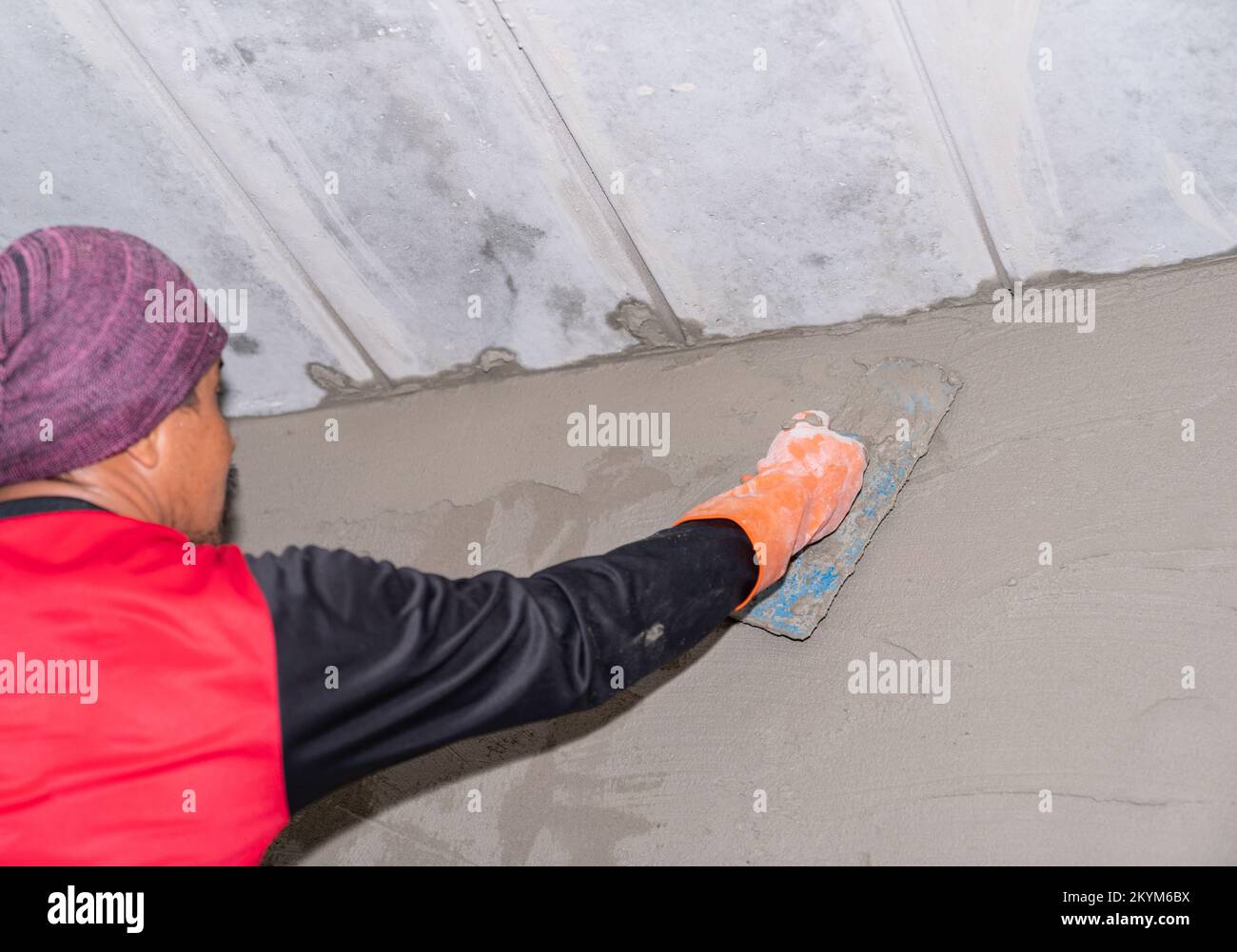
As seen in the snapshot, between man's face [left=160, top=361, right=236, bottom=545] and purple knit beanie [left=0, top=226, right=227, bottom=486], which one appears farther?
man's face [left=160, top=361, right=236, bottom=545]

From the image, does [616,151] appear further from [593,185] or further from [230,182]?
[230,182]

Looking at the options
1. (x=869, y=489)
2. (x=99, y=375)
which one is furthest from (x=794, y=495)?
(x=99, y=375)

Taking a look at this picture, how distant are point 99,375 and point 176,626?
313 mm

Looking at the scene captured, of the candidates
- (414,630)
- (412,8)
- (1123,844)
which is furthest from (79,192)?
(1123,844)

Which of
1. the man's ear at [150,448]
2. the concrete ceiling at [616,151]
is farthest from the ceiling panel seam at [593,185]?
the man's ear at [150,448]

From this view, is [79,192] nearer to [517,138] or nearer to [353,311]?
[353,311]

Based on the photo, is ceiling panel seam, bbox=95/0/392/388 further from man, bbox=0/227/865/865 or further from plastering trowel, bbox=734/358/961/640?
plastering trowel, bbox=734/358/961/640

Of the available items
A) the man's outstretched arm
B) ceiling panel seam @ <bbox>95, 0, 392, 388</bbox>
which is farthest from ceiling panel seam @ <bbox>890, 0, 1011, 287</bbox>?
ceiling panel seam @ <bbox>95, 0, 392, 388</bbox>

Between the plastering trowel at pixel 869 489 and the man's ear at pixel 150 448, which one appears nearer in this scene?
the man's ear at pixel 150 448

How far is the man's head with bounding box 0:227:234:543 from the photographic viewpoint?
1309 mm

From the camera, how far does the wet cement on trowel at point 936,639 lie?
1757mm

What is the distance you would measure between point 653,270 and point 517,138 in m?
0.36

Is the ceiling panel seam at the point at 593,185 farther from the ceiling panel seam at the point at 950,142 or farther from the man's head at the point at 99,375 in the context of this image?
the man's head at the point at 99,375

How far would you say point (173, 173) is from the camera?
225 centimetres
